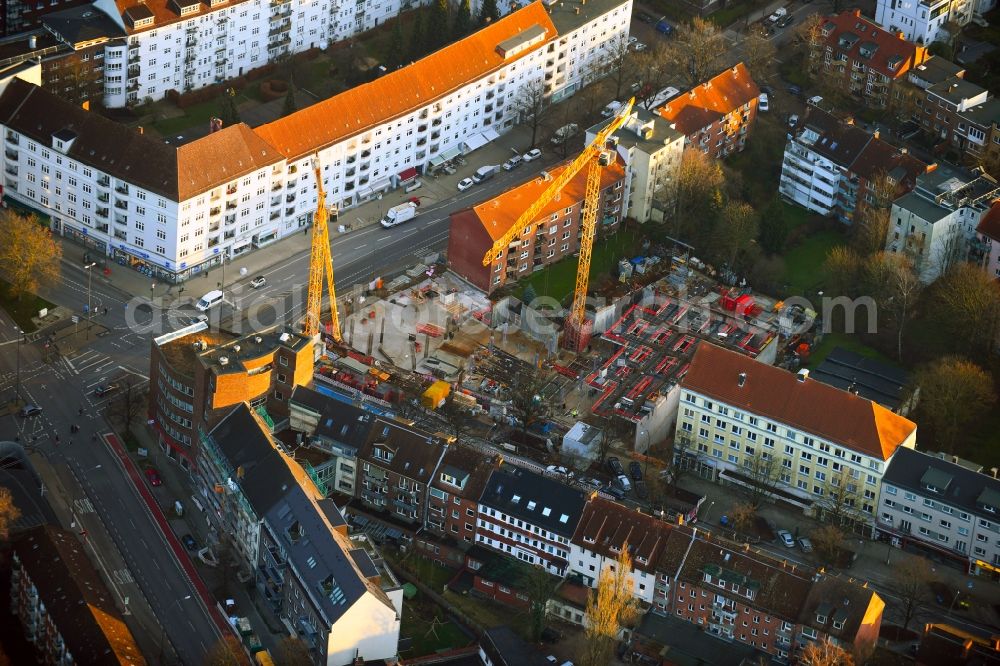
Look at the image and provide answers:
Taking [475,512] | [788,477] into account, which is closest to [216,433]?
[475,512]

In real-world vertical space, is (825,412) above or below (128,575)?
above

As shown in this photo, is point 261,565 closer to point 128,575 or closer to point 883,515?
point 128,575

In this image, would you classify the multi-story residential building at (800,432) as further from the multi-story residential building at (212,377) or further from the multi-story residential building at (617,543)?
the multi-story residential building at (212,377)

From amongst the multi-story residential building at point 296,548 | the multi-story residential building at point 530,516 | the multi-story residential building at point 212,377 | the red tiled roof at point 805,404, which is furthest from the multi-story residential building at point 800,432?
the multi-story residential building at point 296,548

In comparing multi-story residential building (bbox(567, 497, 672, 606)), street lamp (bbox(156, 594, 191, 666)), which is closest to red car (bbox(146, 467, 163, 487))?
street lamp (bbox(156, 594, 191, 666))

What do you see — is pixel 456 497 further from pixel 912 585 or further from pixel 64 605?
Result: pixel 912 585

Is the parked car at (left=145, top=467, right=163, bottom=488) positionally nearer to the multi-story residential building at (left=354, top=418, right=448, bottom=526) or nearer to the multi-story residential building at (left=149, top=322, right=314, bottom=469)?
the multi-story residential building at (left=149, top=322, right=314, bottom=469)
